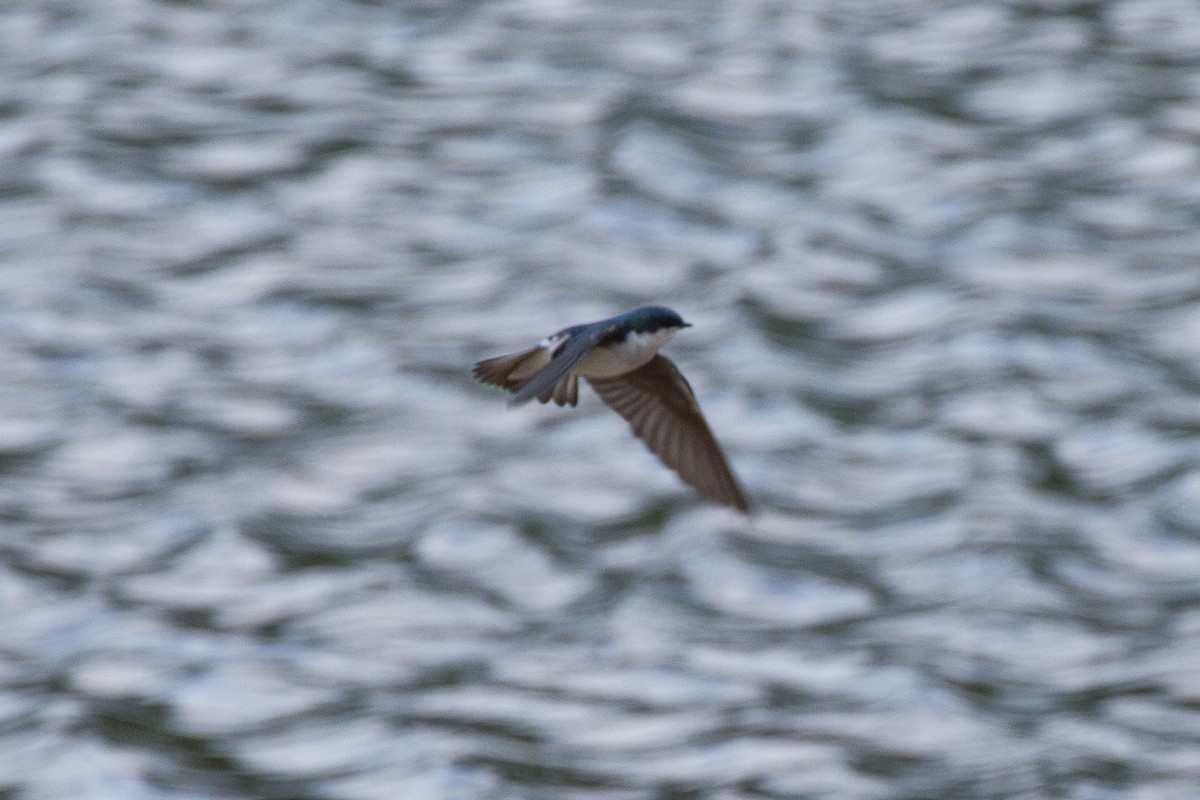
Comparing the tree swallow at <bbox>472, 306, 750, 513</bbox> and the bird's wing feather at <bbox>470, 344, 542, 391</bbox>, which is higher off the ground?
the tree swallow at <bbox>472, 306, 750, 513</bbox>

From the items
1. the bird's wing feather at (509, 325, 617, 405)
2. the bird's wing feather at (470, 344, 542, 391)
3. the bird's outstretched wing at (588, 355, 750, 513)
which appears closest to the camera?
the bird's wing feather at (509, 325, 617, 405)

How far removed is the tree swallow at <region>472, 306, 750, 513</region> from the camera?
4.64 m

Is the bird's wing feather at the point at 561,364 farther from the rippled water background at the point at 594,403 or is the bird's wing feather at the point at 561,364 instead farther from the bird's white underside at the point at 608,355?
the rippled water background at the point at 594,403

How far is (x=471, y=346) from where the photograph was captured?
10047 millimetres

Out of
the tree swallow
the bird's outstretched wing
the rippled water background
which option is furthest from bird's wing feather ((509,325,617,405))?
the rippled water background

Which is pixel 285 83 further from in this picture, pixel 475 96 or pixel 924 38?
pixel 924 38

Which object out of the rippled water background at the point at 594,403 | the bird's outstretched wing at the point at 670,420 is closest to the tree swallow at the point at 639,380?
the bird's outstretched wing at the point at 670,420

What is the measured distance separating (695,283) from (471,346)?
1.01m

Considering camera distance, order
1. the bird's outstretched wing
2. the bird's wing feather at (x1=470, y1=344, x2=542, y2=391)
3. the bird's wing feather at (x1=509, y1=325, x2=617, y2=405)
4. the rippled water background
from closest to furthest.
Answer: the bird's wing feather at (x1=509, y1=325, x2=617, y2=405)
the bird's wing feather at (x1=470, y1=344, x2=542, y2=391)
the bird's outstretched wing
the rippled water background

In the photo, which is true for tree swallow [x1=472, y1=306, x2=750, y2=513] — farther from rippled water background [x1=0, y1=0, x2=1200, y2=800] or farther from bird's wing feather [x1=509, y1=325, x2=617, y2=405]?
rippled water background [x1=0, y1=0, x2=1200, y2=800]

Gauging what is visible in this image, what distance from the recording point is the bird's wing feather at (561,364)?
157 inches

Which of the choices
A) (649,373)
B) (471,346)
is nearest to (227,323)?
(471,346)

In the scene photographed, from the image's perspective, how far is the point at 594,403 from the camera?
32.2ft

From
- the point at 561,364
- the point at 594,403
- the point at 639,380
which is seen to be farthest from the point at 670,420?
the point at 594,403
